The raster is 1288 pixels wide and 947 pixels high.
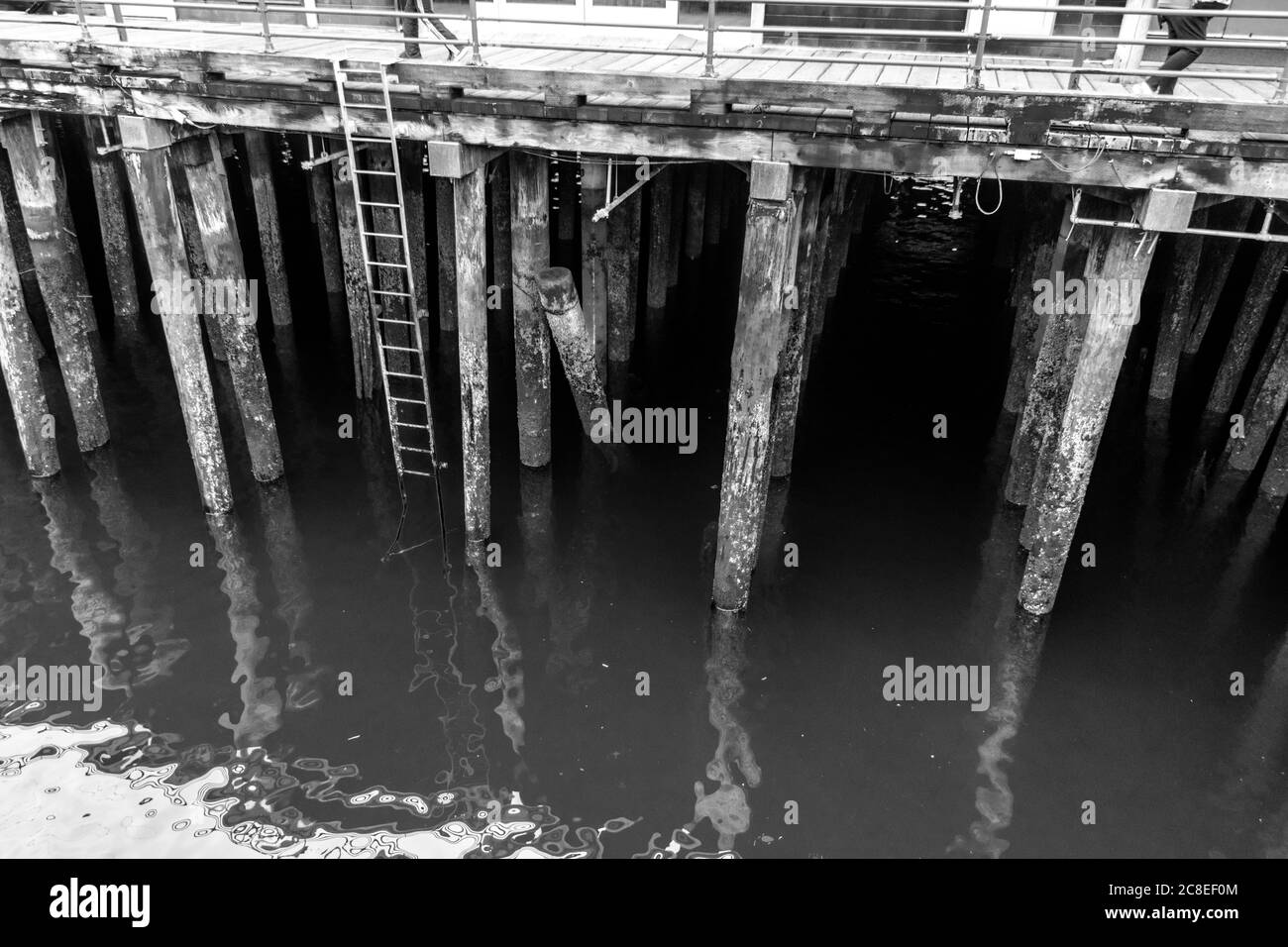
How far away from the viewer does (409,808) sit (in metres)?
6.64

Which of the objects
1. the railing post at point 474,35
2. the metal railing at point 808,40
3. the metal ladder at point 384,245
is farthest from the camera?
the metal ladder at point 384,245

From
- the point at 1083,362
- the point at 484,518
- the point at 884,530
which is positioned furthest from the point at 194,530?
the point at 1083,362

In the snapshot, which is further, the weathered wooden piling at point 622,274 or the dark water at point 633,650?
the weathered wooden piling at point 622,274

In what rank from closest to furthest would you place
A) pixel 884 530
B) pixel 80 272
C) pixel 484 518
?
pixel 484 518 → pixel 884 530 → pixel 80 272

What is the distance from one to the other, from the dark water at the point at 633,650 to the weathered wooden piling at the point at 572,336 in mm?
861

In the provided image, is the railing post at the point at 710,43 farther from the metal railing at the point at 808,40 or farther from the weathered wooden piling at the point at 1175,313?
the weathered wooden piling at the point at 1175,313

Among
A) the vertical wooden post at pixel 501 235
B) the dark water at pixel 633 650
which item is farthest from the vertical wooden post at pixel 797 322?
the vertical wooden post at pixel 501 235

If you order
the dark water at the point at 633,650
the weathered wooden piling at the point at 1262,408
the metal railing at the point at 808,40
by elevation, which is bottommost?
the dark water at the point at 633,650

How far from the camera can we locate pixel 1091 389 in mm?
7062

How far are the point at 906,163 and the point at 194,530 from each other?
24.5 feet

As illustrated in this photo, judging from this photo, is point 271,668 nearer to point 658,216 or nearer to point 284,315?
point 284,315

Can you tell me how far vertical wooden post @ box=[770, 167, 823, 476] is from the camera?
7656 millimetres

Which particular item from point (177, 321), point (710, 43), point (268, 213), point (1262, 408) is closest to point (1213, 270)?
point (1262, 408)

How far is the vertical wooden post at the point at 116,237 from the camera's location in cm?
1210
